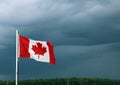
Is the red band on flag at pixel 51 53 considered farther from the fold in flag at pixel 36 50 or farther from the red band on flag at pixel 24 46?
the red band on flag at pixel 24 46

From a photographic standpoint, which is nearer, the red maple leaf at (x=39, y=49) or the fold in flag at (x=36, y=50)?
the fold in flag at (x=36, y=50)

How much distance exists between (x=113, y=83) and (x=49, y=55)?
8666 centimetres

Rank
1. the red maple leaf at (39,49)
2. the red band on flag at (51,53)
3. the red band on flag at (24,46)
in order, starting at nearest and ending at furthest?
the red band on flag at (24,46) < the red maple leaf at (39,49) < the red band on flag at (51,53)

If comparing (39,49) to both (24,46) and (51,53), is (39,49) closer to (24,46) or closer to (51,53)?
(51,53)

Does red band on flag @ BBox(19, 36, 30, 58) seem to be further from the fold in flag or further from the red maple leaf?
the red maple leaf

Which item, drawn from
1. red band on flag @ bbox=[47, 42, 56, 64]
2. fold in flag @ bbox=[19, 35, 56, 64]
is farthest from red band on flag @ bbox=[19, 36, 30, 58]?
red band on flag @ bbox=[47, 42, 56, 64]

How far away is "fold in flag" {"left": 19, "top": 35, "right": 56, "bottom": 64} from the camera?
21.1 meters

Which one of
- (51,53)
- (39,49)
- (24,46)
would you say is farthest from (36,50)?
(51,53)

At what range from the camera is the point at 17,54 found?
68.3ft

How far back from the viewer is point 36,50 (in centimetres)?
2148

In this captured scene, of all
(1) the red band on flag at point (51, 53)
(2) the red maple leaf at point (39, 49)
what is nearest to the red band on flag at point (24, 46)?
(2) the red maple leaf at point (39, 49)

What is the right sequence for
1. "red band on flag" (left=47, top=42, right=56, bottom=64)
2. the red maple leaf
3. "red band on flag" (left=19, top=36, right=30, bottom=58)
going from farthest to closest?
"red band on flag" (left=47, top=42, right=56, bottom=64), the red maple leaf, "red band on flag" (left=19, top=36, right=30, bottom=58)

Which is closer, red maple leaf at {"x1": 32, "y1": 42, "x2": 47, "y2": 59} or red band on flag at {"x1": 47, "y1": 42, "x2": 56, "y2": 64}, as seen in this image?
red maple leaf at {"x1": 32, "y1": 42, "x2": 47, "y2": 59}

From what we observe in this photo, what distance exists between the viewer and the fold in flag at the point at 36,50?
21.1 meters
